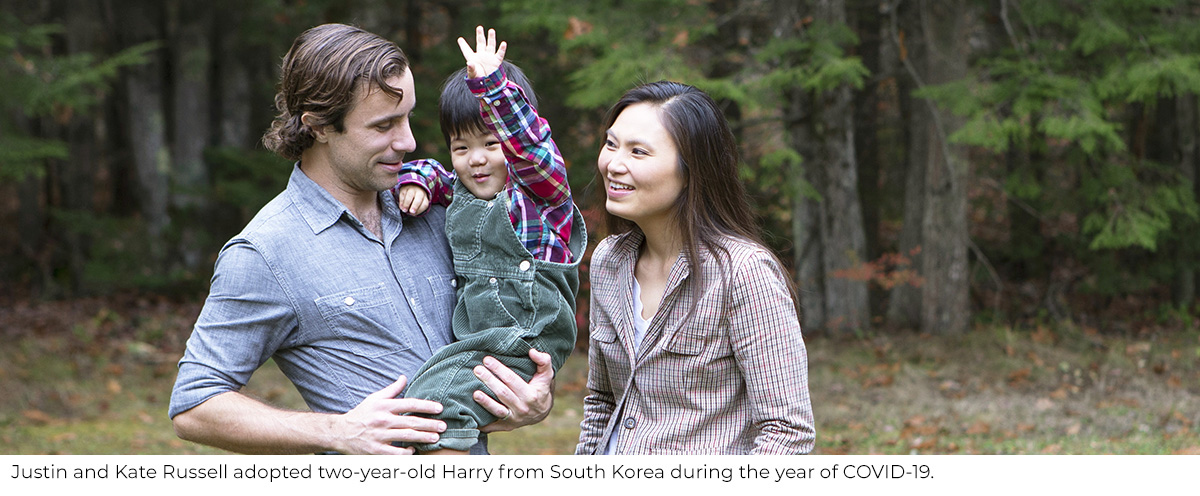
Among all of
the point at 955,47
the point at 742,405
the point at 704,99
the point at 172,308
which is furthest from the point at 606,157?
the point at 172,308

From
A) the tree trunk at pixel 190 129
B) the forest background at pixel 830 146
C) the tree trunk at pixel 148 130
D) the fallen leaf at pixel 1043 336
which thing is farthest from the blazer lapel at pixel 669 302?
the tree trunk at pixel 148 130

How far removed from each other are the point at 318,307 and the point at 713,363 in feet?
3.23

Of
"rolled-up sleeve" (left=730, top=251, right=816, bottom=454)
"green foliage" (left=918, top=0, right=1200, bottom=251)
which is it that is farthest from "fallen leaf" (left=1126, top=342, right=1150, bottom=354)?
"rolled-up sleeve" (left=730, top=251, right=816, bottom=454)

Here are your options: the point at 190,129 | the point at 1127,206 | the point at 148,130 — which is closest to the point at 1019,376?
the point at 1127,206

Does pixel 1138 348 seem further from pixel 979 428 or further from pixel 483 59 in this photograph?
pixel 483 59

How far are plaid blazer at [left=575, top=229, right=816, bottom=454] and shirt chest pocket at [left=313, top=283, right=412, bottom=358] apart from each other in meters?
0.55

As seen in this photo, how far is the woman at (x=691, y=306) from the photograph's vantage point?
91.3 inches

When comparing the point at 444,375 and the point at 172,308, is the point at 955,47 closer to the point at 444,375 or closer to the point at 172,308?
the point at 444,375

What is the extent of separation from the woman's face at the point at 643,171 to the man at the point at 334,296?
1.56ft

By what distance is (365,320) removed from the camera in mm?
2449

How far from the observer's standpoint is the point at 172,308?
495 inches

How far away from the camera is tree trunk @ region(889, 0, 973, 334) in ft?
30.9

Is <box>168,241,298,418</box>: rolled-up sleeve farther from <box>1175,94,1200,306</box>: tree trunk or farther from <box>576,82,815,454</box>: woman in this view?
<box>1175,94,1200,306</box>: tree trunk

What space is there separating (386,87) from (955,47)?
814 centimetres
